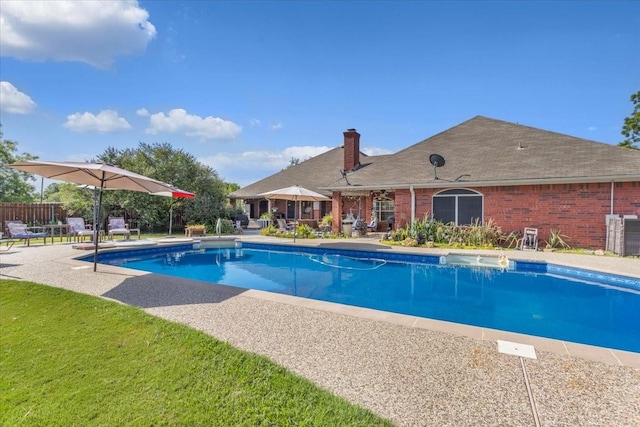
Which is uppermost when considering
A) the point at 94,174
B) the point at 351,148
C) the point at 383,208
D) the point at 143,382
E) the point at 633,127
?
the point at 633,127

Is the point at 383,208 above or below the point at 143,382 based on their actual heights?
above

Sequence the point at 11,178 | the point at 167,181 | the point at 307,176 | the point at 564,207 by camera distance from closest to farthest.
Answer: the point at 564,207 → the point at 167,181 → the point at 307,176 → the point at 11,178

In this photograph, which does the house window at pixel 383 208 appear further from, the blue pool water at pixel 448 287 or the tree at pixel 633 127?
the tree at pixel 633 127

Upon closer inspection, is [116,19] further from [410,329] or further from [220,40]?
[410,329]

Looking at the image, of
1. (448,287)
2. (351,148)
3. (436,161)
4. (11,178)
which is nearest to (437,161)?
(436,161)

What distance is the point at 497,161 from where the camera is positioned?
1457 cm

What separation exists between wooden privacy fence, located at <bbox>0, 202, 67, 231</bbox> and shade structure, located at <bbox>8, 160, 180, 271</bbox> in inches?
512

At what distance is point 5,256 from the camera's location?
9938mm

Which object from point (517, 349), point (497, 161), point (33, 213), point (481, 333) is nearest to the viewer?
point (517, 349)

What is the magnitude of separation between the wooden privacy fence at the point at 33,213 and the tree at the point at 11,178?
54.0ft

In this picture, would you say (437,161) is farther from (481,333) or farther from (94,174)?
(94,174)

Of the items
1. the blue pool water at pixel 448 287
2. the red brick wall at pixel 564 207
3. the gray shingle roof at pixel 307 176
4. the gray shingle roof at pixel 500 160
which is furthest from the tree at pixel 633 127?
the blue pool water at pixel 448 287

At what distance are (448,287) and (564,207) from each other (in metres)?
7.31

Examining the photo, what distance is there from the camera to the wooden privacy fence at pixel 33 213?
685 inches
